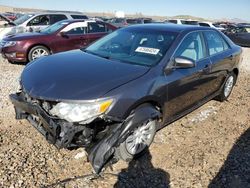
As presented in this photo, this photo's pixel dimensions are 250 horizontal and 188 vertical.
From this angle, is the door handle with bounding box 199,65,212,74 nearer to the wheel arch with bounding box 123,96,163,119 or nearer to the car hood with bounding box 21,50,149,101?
the wheel arch with bounding box 123,96,163,119

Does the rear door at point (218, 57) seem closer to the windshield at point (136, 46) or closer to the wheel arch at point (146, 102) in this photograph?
the windshield at point (136, 46)

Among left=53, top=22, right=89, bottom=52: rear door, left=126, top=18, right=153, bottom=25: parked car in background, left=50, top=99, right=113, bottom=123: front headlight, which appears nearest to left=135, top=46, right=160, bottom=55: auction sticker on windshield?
left=50, top=99, right=113, bottom=123: front headlight

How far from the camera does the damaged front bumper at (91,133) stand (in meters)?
3.04

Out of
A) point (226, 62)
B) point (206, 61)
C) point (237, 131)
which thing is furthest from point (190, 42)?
point (237, 131)

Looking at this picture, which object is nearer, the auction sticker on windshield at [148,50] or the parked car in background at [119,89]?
the parked car in background at [119,89]

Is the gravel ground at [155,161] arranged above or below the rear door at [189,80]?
below

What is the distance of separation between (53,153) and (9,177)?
25.6 inches

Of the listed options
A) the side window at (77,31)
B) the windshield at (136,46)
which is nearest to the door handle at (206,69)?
the windshield at (136,46)

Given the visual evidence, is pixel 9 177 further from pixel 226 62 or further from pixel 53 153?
pixel 226 62

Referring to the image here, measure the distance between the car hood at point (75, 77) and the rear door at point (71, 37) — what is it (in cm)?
531

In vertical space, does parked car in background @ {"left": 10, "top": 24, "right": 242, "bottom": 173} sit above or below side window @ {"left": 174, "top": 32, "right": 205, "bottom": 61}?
below

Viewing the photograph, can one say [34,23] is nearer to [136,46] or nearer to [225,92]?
[225,92]

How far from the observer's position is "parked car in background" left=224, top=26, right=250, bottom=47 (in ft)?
57.7

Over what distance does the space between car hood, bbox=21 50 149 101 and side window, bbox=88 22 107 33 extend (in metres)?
6.31
